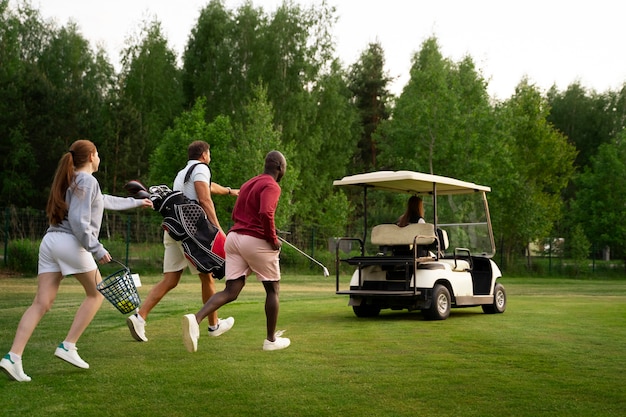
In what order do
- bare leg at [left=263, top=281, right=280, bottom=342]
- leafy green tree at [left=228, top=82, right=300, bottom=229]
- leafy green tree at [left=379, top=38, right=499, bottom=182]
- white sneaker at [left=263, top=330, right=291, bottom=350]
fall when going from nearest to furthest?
bare leg at [left=263, top=281, right=280, bottom=342] < white sneaker at [left=263, top=330, right=291, bottom=350] < leafy green tree at [left=228, top=82, right=300, bottom=229] < leafy green tree at [left=379, top=38, right=499, bottom=182]

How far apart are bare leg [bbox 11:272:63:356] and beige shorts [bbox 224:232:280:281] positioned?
186 cm

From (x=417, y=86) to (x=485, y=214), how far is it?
3470 cm

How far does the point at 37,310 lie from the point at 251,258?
2.14 meters

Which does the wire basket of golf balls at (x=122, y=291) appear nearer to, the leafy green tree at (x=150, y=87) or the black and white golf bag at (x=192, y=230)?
the black and white golf bag at (x=192, y=230)

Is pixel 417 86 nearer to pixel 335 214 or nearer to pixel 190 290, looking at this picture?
pixel 335 214

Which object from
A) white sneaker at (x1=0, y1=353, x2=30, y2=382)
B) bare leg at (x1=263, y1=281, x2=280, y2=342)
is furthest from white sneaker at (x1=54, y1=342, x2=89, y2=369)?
bare leg at (x1=263, y1=281, x2=280, y2=342)

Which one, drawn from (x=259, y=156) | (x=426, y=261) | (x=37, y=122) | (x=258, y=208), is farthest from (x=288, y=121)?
(x=258, y=208)

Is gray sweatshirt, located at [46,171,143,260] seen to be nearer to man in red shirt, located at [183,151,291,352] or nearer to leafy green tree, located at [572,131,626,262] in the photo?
man in red shirt, located at [183,151,291,352]

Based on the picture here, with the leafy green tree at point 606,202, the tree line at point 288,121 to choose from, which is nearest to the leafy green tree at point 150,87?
the tree line at point 288,121

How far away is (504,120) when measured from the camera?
44.8 metres

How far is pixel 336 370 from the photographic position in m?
7.27

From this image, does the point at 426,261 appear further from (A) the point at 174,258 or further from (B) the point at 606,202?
(B) the point at 606,202

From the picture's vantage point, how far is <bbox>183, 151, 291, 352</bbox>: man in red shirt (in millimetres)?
8086

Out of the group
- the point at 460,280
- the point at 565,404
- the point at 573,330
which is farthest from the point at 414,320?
the point at 565,404
